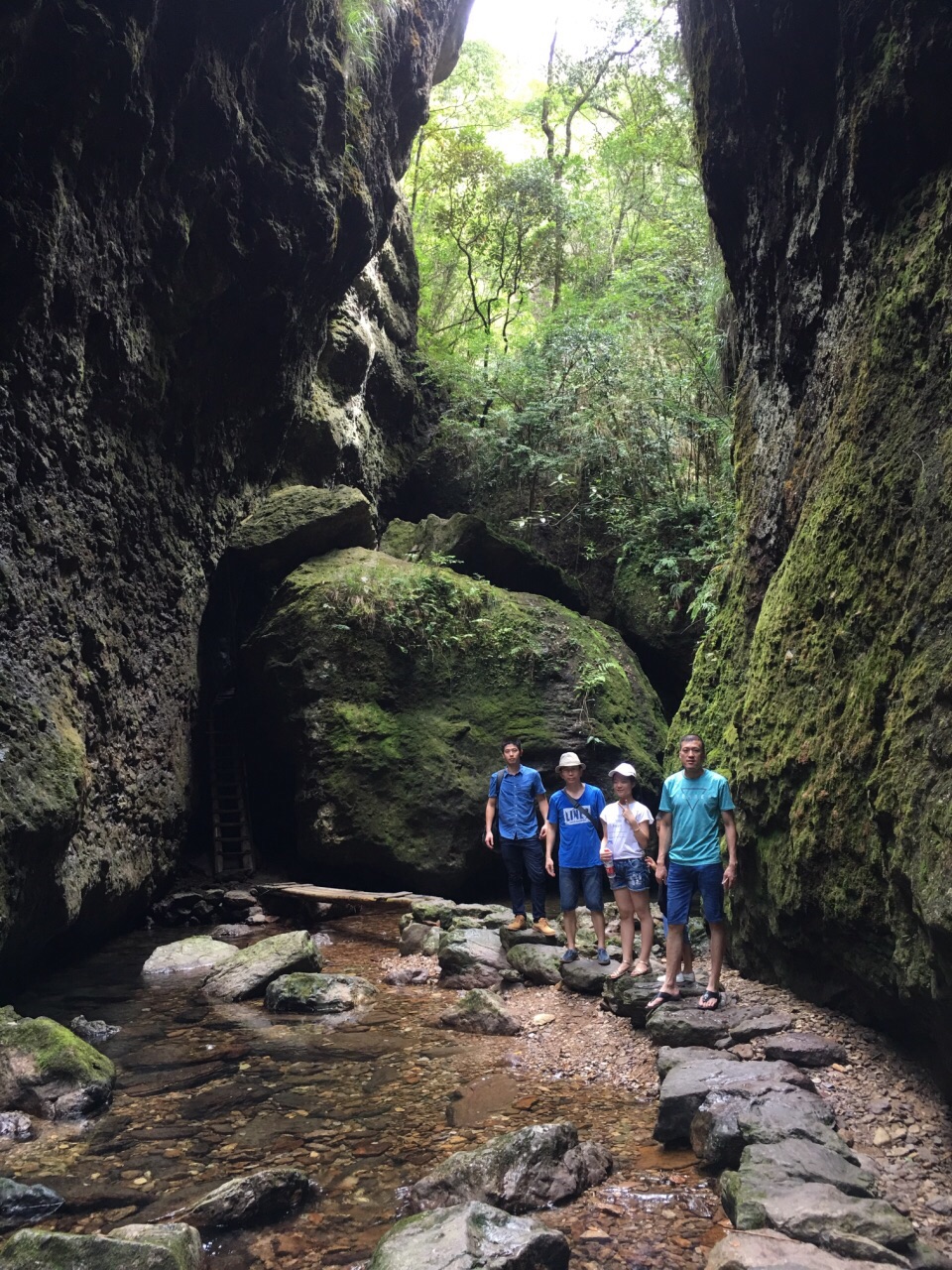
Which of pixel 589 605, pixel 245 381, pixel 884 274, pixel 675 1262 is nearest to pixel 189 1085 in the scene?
pixel 675 1262

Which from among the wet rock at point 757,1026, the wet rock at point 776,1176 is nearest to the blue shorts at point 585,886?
the wet rock at point 757,1026

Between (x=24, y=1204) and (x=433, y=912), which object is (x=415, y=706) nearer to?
(x=433, y=912)

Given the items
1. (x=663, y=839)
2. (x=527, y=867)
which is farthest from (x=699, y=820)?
(x=527, y=867)

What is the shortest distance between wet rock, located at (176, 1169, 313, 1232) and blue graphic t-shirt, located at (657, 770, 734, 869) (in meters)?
3.15

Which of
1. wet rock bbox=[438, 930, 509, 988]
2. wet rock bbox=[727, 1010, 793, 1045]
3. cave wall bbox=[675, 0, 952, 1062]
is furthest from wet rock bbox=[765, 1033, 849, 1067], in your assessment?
wet rock bbox=[438, 930, 509, 988]

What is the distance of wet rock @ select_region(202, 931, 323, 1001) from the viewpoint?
6.97 m

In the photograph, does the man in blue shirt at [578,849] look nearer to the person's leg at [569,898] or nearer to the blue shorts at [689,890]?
the person's leg at [569,898]

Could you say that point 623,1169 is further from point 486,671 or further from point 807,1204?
point 486,671

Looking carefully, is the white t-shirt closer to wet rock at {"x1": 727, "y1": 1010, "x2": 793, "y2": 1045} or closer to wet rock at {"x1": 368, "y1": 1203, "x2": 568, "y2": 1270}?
wet rock at {"x1": 727, "y1": 1010, "x2": 793, "y2": 1045}

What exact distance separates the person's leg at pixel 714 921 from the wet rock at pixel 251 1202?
2.89 metres

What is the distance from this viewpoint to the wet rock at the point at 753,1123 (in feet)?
11.9

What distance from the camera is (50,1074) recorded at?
4754mm

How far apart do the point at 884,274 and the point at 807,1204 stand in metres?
5.16

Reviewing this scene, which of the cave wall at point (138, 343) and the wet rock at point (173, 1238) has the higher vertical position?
the cave wall at point (138, 343)
